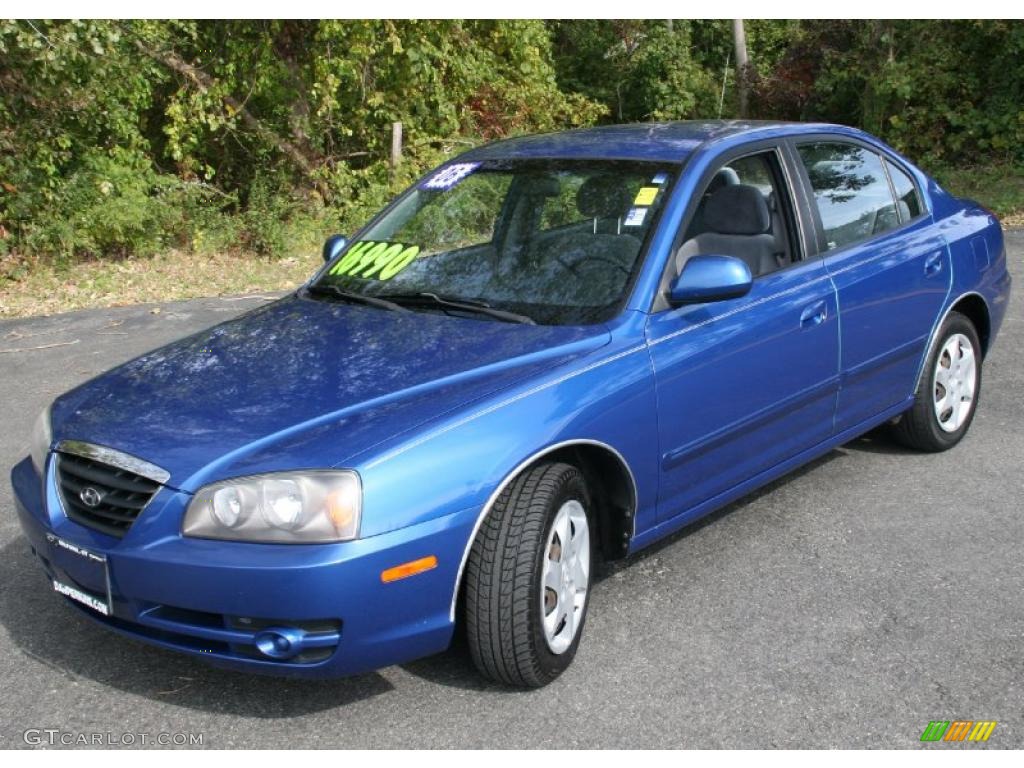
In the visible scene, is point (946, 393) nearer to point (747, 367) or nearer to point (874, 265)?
point (874, 265)

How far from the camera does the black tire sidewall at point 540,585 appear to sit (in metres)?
3.49

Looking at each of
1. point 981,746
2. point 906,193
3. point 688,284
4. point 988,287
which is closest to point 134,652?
point 688,284

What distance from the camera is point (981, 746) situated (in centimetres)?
329

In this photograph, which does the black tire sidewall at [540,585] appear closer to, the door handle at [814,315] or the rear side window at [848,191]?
the door handle at [814,315]

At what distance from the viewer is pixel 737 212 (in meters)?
4.61

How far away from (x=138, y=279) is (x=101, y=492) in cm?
854

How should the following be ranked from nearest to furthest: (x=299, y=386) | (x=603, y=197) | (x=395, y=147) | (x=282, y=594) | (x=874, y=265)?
(x=282, y=594), (x=299, y=386), (x=603, y=197), (x=874, y=265), (x=395, y=147)

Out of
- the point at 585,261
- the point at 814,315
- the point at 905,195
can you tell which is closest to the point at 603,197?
the point at 585,261

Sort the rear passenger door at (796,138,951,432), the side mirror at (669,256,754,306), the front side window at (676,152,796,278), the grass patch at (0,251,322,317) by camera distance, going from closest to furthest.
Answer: the side mirror at (669,256,754,306) < the front side window at (676,152,796,278) < the rear passenger door at (796,138,951,432) < the grass patch at (0,251,322,317)

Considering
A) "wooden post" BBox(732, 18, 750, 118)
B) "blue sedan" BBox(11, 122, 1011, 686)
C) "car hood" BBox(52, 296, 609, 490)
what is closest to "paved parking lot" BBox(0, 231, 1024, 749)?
"blue sedan" BBox(11, 122, 1011, 686)

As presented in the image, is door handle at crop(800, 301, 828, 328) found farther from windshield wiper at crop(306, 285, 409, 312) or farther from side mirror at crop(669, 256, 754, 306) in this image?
windshield wiper at crop(306, 285, 409, 312)

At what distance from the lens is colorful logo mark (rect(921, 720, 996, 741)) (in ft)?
10.9

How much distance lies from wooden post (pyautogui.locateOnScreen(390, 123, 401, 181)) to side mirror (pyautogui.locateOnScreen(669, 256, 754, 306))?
10.9m

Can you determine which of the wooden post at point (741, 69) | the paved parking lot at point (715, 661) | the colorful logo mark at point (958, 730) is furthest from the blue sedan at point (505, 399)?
the wooden post at point (741, 69)
